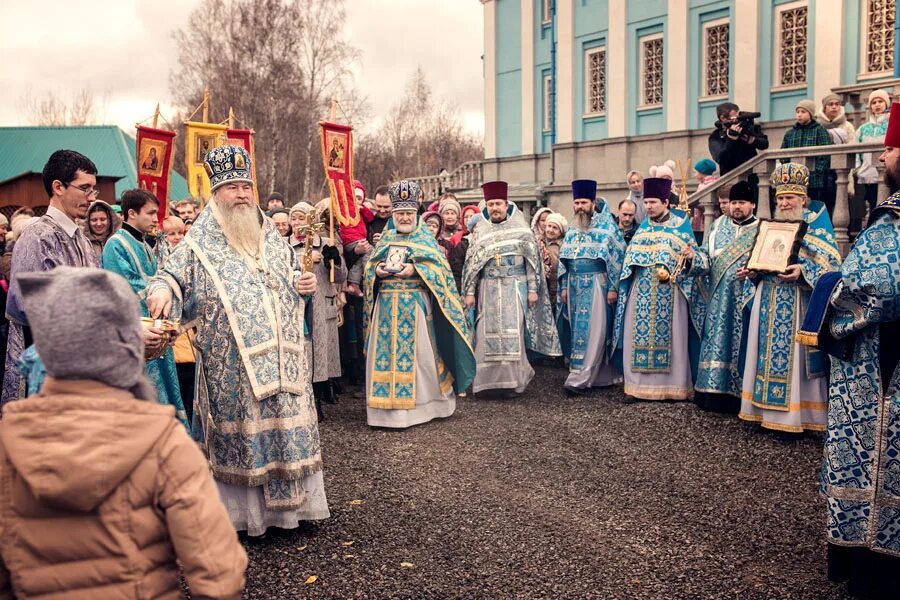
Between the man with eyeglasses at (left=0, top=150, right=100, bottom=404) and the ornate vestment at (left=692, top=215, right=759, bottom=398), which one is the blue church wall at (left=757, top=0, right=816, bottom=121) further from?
the man with eyeglasses at (left=0, top=150, right=100, bottom=404)

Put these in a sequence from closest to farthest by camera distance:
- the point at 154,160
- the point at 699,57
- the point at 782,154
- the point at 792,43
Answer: the point at 154,160 → the point at 782,154 → the point at 792,43 → the point at 699,57

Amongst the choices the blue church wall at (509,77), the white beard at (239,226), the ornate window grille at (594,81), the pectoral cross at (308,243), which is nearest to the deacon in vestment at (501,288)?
the pectoral cross at (308,243)

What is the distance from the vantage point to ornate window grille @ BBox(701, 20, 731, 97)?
65.4 feet

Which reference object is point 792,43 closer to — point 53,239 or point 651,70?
point 651,70

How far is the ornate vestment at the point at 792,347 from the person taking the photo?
21.8ft

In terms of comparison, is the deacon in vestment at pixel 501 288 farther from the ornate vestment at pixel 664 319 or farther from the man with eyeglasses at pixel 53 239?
the man with eyeglasses at pixel 53 239

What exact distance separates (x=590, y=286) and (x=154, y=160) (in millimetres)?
4145

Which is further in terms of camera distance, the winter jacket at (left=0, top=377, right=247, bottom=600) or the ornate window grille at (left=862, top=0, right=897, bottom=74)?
the ornate window grille at (left=862, top=0, right=897, bottom=74)

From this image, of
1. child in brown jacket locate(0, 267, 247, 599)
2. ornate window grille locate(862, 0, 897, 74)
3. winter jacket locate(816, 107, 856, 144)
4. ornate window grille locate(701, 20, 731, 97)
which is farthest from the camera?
ornate window grille locate(701, 20, 731, 97)

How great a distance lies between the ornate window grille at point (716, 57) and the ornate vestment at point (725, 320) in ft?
43.4

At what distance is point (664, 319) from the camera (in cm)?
825

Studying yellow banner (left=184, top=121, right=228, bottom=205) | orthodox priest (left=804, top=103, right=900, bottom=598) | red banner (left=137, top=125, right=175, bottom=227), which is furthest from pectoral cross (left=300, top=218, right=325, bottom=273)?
orthodox priest (left=804, top=103, right=900, bottom=598)

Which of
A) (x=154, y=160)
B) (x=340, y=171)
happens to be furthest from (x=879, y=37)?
(x=154, y=160)

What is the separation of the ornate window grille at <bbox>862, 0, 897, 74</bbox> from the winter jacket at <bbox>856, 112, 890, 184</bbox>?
24.9 ft
